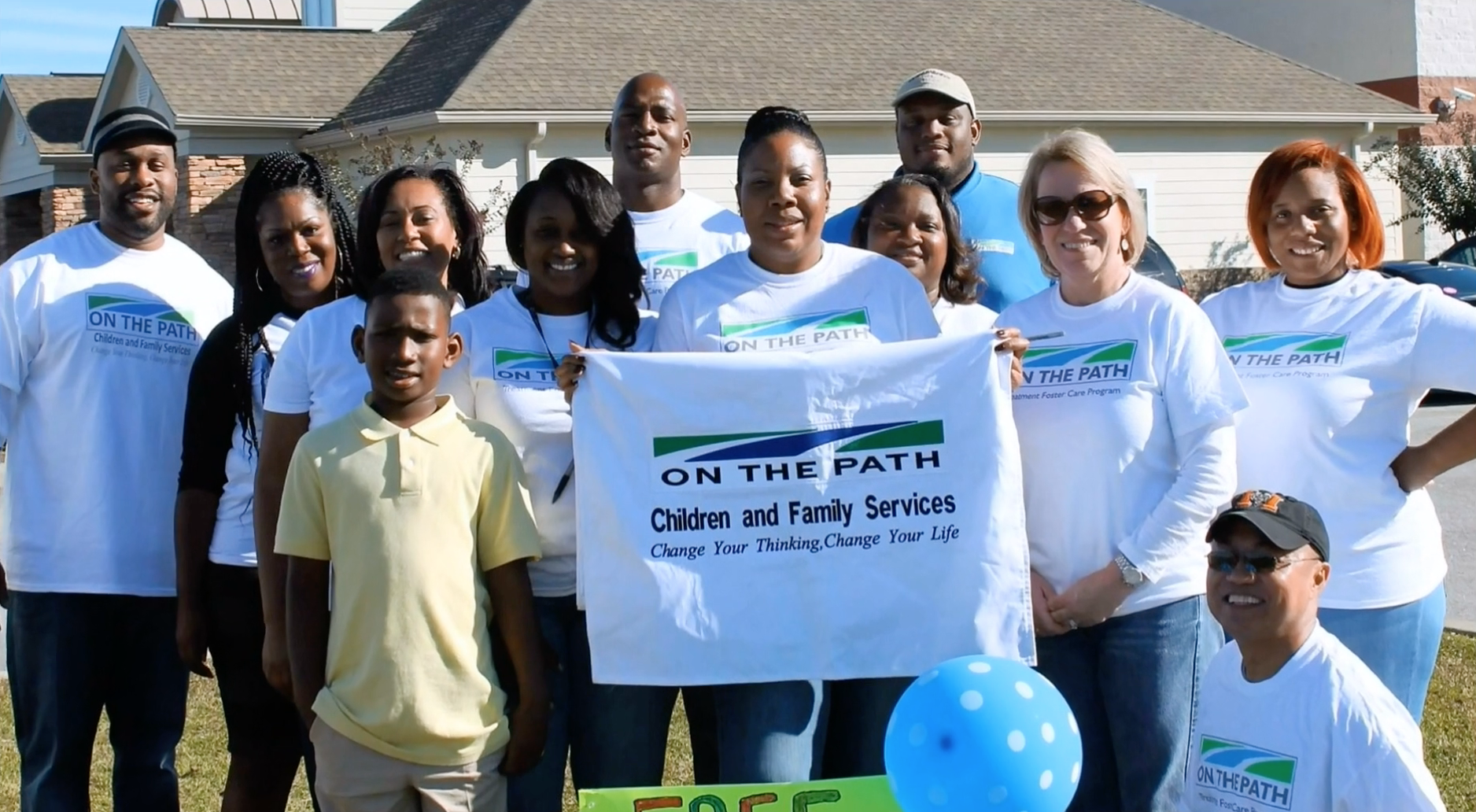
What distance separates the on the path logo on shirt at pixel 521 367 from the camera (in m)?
4.32

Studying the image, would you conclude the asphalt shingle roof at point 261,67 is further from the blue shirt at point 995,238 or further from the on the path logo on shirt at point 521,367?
the on the path logo on shirt at point 521,367

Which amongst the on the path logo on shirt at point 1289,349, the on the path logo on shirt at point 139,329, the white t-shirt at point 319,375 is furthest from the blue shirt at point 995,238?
the on the path logo on shirt at point 139,329

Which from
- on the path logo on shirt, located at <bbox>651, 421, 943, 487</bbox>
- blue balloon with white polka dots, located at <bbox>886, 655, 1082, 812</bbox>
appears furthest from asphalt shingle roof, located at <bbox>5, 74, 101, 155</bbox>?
blue balloon with white polka dots, located at <bbox>886, 655, 1082, 812</bbox>

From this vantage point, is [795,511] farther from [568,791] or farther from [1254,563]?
[568,791]

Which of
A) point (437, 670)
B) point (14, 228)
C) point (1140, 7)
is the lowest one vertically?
point (437, 670)

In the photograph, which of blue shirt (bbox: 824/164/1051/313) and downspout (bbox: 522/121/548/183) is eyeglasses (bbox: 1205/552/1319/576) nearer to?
blue shirt (bbox: 824/164/1051/313)

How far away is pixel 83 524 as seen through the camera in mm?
4895

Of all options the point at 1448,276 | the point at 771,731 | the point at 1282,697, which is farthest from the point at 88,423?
→ the point at 1448,276

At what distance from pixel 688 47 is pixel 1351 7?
20620 millimetres

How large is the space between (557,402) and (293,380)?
768mm

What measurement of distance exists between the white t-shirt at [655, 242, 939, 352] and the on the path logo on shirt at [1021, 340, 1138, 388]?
11.9 inches

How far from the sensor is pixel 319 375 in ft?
14.5

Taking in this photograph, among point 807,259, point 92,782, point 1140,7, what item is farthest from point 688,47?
point 807,259

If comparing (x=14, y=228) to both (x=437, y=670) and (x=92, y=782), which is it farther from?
(x=437, y=670)
